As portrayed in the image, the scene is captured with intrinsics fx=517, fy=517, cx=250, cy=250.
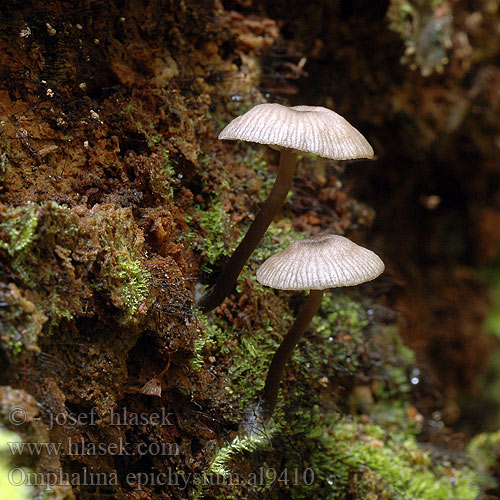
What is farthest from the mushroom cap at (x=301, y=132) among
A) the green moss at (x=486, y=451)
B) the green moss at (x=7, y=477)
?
the green moss at (x=486, y=451)

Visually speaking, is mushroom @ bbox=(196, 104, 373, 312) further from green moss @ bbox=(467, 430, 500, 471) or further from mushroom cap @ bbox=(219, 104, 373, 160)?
green moss @ bbox=(467, 430, 500, 471)

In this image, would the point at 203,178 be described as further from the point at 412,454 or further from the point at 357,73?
the point at 412,454

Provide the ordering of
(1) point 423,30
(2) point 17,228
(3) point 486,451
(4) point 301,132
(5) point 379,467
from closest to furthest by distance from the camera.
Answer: (2) point 17,228
(4) point 301,132
(5) point 379,467
(3) point 486,451
(1) point 423,30

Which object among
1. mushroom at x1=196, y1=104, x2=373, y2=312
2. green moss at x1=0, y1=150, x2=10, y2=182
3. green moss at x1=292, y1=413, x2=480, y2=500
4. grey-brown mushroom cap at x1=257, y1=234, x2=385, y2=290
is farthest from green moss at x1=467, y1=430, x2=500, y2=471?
green moss at x1=0, y1=150, x2=10, y2=182

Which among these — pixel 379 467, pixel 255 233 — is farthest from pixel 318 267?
pixel 379 467

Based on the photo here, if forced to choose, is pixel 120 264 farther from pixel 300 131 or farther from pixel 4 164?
pixel 300 131

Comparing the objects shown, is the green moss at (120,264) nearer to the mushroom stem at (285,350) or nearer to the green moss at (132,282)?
the green moss at (132,282)

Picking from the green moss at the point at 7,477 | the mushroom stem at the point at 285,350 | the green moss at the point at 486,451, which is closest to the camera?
the green moss at the point at 7,477
